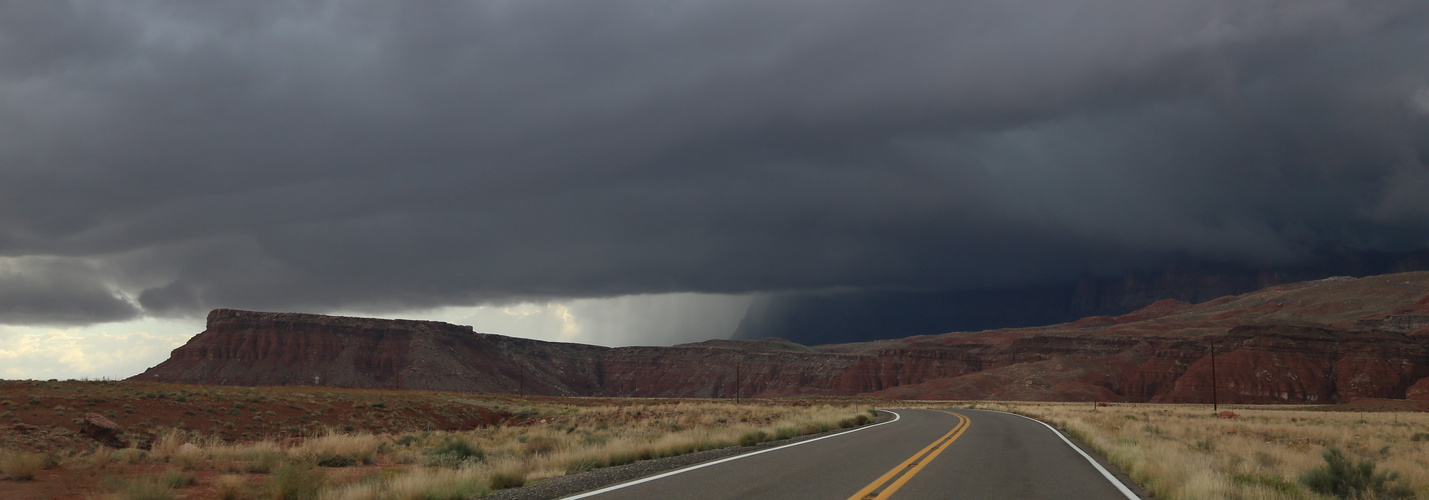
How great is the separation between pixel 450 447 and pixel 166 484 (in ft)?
27.5

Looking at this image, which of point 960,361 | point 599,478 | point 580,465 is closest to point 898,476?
point 599,478

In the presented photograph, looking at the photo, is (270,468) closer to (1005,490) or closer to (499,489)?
(499,489)

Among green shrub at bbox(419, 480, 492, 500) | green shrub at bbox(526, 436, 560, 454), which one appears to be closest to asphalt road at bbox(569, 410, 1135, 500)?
green shrub at bbox(419, 480, 492, 500)

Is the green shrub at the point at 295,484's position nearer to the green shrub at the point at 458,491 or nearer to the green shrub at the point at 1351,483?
the green shrub at the point at 458,491

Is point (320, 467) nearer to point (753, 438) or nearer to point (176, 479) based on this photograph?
point (176, 479)

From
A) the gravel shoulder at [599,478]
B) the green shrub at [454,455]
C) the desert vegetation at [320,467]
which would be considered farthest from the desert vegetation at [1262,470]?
the green shrub at [454,455]

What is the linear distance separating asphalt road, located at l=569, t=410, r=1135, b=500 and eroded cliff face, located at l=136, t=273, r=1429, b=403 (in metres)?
104

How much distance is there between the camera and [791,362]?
19012cm

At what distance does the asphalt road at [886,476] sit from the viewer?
1090 cm

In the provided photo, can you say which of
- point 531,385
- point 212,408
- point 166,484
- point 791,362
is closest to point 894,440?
point 166,484

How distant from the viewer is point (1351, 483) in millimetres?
13492

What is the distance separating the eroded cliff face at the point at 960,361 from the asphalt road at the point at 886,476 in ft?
341

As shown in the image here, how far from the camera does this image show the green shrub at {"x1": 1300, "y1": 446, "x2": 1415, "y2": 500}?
1323cm

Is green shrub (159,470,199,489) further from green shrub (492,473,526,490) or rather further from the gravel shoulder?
the gravel shoulder
